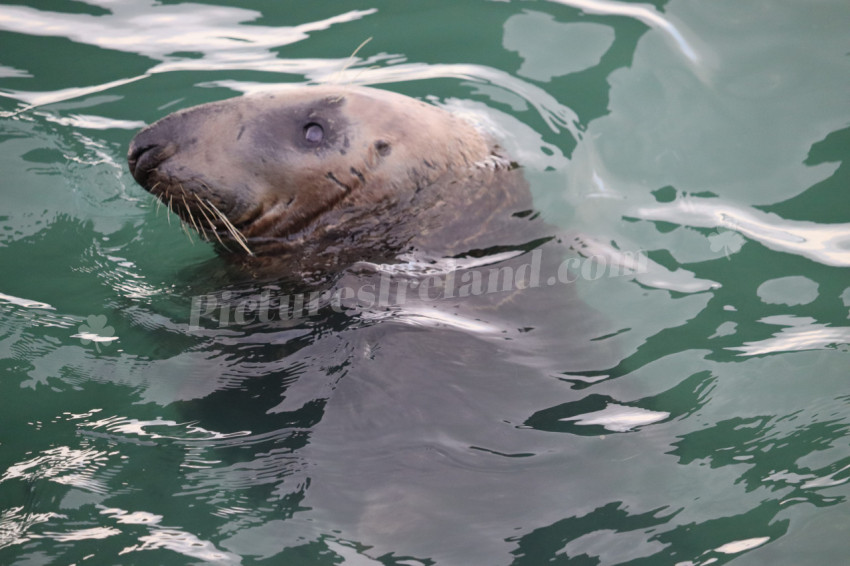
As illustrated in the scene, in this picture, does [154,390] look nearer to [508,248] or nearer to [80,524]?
[80,524]

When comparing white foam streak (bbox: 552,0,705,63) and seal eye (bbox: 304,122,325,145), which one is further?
white foam streak (bbox: 552,0,705,63)

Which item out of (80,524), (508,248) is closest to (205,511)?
(80,524)

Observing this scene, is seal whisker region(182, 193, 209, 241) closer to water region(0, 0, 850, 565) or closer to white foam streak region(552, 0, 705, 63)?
water region(0, 0, 850, 565)

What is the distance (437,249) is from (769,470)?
1.84 m

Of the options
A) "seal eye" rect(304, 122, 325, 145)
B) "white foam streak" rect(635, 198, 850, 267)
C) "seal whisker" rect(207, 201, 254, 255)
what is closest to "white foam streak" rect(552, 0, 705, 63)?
"white foam streak" rect(635, 198, 850, 267)

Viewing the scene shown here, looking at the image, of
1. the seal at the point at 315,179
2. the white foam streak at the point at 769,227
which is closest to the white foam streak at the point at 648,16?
the white foam streak at the point at 769,227

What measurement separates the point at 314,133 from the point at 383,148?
1.16 ft

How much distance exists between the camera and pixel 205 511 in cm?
341

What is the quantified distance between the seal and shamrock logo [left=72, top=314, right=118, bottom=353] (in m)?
0.67

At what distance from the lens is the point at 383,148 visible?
4379 mm

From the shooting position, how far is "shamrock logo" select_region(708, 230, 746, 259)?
485 centimetres

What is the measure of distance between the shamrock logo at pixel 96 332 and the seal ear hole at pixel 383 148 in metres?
1.60

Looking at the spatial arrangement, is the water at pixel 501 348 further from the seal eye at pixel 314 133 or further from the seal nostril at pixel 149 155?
the seal eye at pixel 314 133

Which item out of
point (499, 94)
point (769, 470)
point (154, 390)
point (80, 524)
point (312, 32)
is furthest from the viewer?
point (312, 32)
